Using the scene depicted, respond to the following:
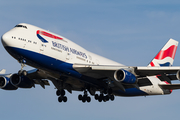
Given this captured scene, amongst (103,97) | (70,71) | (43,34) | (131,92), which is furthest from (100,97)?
(43,34)

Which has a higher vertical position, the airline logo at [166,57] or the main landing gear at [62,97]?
the airline logo at [166,57]

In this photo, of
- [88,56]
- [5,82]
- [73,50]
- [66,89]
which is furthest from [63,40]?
[5,82]

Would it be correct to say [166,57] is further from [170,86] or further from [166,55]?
[170,86]

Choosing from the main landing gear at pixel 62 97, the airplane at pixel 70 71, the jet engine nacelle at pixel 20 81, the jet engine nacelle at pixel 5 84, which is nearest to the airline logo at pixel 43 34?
the airplane at pixel 70 71

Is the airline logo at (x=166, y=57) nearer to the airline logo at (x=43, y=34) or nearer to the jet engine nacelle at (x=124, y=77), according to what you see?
the jet engine nacelle at (x=124, y=77)

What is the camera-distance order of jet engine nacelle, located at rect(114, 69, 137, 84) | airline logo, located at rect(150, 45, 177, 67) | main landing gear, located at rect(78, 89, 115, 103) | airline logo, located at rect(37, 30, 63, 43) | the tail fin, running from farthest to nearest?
airline logo, located at rect(150, 45, 177, 67)
the tail fin
main landing gear, located at rect(78, 89, 115, 103)
jet engine nacelle, located at rect(114, 69, 137, 84)
airline logo, located at rect(37, 30, 63, 43)

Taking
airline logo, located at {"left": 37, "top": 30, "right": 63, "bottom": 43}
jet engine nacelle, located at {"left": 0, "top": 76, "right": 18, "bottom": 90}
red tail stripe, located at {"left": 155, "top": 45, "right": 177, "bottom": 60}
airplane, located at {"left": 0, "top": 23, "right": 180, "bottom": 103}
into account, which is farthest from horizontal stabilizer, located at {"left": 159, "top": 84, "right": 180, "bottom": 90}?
jet engine nacelle, located at {"left": 0, "top": 76, "right": 18, "bottom": 90}

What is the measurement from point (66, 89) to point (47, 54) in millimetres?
9063

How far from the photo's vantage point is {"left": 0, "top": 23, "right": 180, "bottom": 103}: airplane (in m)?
32.3

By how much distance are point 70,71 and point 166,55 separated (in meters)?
20.7

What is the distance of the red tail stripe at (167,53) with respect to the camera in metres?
49.2

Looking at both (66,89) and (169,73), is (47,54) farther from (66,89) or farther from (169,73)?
(169,73)

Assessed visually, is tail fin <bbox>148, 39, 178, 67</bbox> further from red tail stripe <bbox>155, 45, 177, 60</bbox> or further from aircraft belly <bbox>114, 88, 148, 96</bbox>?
aircraft belly <bbox>114, 88, 148, 96</bbox>

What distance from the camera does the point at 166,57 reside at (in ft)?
163
